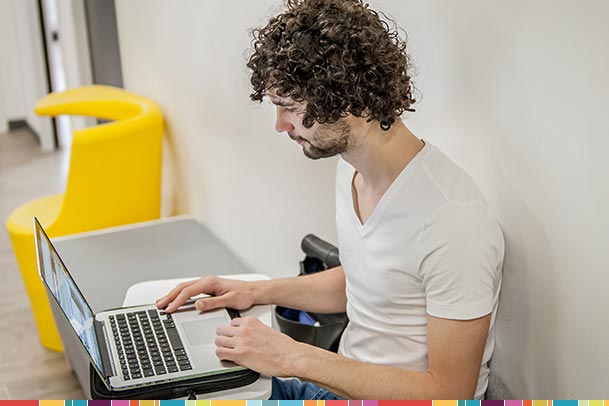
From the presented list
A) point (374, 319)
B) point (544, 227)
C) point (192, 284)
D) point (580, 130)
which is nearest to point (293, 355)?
point (374, 319)

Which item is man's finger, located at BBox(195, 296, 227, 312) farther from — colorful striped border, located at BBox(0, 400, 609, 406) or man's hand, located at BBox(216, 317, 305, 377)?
colorful striped border, located at BBox(0, 400, 609, 406)

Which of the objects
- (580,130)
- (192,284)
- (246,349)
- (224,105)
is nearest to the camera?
(580,130)

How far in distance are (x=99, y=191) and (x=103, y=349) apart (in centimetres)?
137

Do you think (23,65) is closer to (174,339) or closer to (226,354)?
(174,339)

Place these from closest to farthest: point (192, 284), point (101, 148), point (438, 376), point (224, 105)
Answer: point (438, 376) → point (192, 284) → point (224, 105) → point (101, 148)

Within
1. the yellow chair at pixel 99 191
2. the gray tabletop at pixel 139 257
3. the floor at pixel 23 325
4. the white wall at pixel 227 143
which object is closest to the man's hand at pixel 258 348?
the white wall at pixel 227 143

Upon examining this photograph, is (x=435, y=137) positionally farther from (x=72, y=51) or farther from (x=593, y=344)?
(x=72, y=51)

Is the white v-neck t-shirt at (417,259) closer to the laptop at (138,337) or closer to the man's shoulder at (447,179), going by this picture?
the man's shoulder at (447,179)

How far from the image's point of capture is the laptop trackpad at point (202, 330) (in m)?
1.65

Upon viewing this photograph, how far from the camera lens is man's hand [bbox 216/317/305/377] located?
59.3 inches

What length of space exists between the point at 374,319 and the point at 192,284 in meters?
0.41

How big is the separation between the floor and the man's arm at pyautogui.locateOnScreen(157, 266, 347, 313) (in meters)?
1.12

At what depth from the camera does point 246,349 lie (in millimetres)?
1531

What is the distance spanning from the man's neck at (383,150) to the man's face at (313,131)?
26 millimetres
